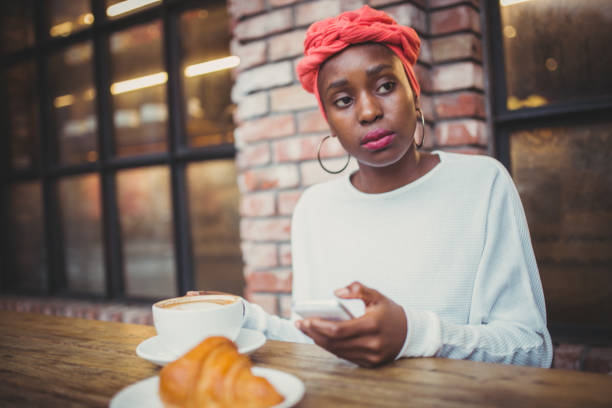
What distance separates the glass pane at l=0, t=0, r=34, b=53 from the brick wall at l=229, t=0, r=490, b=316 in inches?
66.4

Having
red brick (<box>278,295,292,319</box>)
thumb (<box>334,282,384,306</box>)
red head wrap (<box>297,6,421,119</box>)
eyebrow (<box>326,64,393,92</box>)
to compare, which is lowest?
red brick (<box>278,295,292,319</box>)

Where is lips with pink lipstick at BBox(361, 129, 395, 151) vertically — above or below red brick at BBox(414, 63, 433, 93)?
below

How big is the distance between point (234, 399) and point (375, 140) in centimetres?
77

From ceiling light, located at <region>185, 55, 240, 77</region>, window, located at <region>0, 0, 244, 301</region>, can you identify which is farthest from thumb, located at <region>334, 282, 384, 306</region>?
ceiling light, located at <region>185, 55, 240, 77</region>

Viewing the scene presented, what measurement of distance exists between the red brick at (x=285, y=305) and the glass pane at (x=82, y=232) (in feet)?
4.47

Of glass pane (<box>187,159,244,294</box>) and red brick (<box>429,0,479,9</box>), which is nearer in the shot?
red brick (<box>429,0,479,9</box>)

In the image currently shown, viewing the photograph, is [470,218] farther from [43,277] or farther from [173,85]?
[43,277]

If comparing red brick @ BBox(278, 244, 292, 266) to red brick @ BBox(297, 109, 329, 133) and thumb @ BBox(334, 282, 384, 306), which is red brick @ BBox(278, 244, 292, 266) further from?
thumb @ BBox(334, 282, 384, 306)

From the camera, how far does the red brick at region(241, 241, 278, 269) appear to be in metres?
1.67

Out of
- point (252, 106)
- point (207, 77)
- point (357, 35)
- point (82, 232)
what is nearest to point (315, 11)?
point (252, 106)

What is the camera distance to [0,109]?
294cm

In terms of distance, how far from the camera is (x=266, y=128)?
5.50 ft

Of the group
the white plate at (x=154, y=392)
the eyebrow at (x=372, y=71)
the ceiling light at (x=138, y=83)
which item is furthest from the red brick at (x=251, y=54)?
the white plate at (x=154, y=392)

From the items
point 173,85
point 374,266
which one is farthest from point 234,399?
point 173,85
